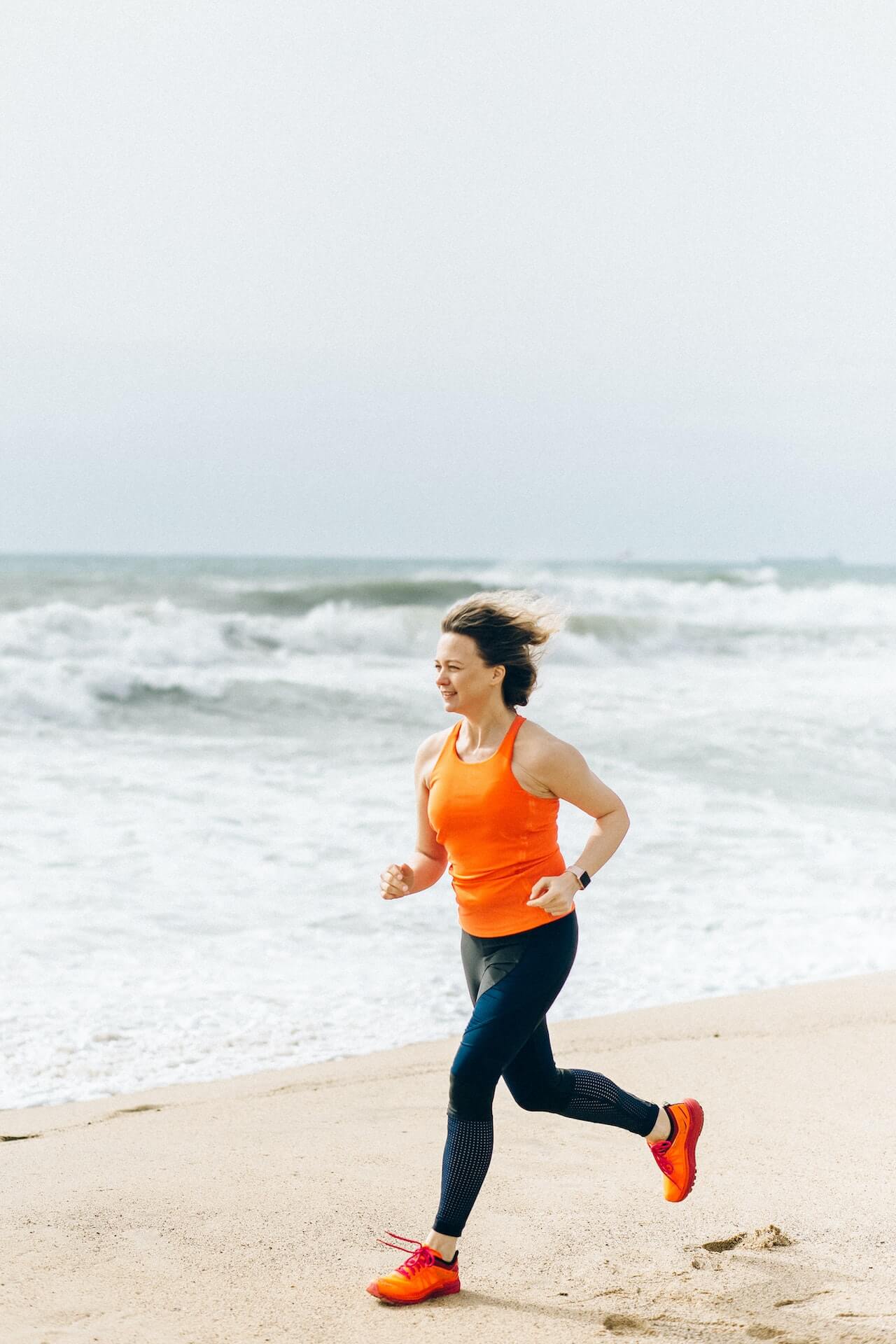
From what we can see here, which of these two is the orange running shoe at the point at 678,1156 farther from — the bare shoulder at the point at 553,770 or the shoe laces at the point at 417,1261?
the bare shoulder at the point at 553,770

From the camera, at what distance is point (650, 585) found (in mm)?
43375

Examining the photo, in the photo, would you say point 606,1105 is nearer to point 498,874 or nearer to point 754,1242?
point 754,1242

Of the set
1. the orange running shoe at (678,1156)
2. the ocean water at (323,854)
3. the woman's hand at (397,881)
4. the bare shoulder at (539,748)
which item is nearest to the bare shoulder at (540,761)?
the bare shoulder at (539,748)

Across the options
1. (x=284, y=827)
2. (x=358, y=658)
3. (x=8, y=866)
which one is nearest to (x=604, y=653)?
(x=358, y=658)

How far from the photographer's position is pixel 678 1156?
353cm

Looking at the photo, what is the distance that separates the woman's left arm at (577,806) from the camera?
3092 millimetres

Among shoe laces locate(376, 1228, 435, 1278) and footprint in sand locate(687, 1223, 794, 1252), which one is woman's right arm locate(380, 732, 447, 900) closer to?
shoe laces locate(376, 1228, 435, 1278)

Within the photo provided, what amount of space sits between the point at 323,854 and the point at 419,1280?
6.08 metres

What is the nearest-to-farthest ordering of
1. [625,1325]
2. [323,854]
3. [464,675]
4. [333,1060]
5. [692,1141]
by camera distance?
[625,1325] < [464,675] < [692,1141] < [333,1060] < [323,854]

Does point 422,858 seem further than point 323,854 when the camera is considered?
No

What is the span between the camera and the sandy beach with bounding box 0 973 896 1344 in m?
2.96

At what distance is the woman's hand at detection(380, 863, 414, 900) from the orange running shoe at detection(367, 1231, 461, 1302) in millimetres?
862

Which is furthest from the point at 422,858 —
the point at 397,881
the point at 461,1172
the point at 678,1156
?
the point at 678,1156

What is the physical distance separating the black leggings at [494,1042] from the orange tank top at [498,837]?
0.23ft
